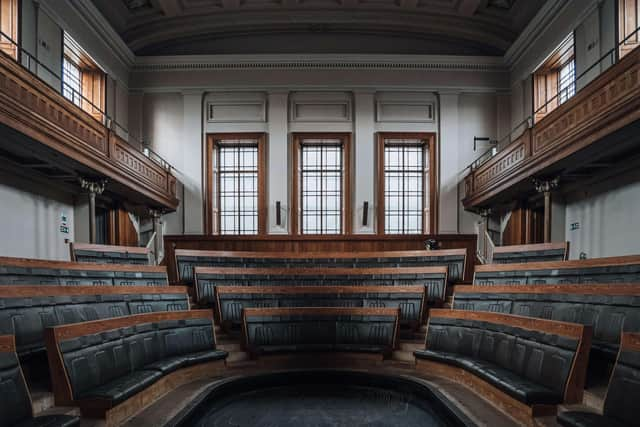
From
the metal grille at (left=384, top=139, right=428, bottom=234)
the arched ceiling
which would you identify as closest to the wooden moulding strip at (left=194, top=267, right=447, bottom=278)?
the metal grille at (left=384, top=139, right=428, bottom=234)

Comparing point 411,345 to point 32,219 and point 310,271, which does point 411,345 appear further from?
point 32,219

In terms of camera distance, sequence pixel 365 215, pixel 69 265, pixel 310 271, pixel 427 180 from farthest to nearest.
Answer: pixel 427 180 < pixel 365 215 < pixel 310 271 < pixel 69 265

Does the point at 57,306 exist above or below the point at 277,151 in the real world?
below

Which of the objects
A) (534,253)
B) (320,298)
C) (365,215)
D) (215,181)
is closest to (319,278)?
(320,298)

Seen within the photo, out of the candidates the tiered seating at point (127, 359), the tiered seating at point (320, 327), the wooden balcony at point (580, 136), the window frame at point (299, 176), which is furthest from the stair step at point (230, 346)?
the window frame at point (299, 176)

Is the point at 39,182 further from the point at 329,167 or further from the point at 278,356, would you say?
the point at 329,167

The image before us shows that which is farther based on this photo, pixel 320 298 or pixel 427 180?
pixel 427 180

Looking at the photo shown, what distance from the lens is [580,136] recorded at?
366 cm

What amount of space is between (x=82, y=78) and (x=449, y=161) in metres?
5.18

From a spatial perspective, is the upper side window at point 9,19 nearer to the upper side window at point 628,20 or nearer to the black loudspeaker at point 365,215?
the black loudspeaker at point 365,215

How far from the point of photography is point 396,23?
679 centimetres

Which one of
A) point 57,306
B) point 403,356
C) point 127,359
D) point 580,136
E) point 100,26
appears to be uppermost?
point 100,26

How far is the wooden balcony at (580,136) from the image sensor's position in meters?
3.11

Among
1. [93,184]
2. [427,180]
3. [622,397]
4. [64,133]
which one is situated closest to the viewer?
[622,397]
